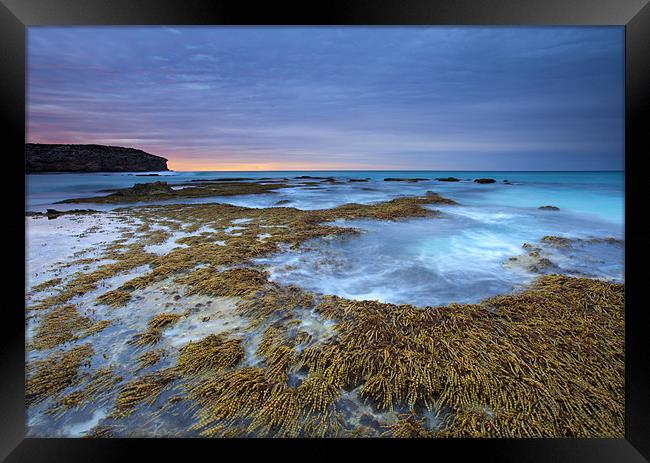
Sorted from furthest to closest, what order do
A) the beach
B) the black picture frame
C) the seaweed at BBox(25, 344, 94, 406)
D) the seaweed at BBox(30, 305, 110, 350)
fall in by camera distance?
the seaweed at BBox(30, 305, 110, 350) → the seaweed at BBox(25, 344, 94, 406) → the beach → the black picture frame

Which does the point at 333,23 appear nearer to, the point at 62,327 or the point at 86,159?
the point at 62,327

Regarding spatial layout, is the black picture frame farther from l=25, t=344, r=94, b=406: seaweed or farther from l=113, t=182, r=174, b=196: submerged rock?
l=113, t=182, r=174, b=196: submerged rock

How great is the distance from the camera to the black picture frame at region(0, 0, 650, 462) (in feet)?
5.27

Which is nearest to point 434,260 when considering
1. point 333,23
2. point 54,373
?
point 333,23

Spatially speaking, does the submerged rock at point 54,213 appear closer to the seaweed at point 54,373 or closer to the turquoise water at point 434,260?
A: the turquoise water at point 434,260

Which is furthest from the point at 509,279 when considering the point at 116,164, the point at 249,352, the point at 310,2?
the point at 116,164

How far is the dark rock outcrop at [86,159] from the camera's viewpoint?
1225 inches

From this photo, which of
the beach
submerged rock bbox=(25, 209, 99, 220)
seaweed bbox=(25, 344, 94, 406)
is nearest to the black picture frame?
the beach

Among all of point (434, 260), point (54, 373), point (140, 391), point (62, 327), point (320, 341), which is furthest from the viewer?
point (434, 260)

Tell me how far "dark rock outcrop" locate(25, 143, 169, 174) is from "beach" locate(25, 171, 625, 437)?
2895 centimetres

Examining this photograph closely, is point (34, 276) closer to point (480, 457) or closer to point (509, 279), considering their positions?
point (480, 457)

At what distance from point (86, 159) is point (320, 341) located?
4339 cm

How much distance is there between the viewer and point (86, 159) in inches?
1396

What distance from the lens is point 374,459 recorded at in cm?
160
